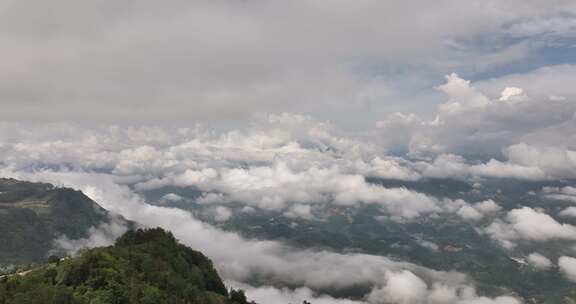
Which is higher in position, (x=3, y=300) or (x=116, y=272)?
(x=116, y=272)

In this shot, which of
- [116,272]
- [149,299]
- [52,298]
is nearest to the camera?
[52,298]

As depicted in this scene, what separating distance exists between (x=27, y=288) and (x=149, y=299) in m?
47.2

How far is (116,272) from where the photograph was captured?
192000 mm

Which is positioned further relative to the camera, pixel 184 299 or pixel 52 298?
pixel 184 299

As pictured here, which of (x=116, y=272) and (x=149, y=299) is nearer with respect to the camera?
(x=149, y=299)

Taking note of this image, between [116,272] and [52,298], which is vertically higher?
[116,272]

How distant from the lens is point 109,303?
→ 556 ft

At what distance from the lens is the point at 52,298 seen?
161m

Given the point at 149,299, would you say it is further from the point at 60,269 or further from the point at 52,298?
the point at 60,269

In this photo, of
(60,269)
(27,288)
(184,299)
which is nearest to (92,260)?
(60,269)

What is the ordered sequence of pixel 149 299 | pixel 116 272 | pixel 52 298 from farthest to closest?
1. pixel 116 272
2. pixel 149 299
3. pixel 52 298

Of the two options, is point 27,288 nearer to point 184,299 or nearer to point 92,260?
point 92,260

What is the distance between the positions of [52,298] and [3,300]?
69.4 ft

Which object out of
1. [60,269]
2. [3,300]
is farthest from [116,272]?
[3,300]
